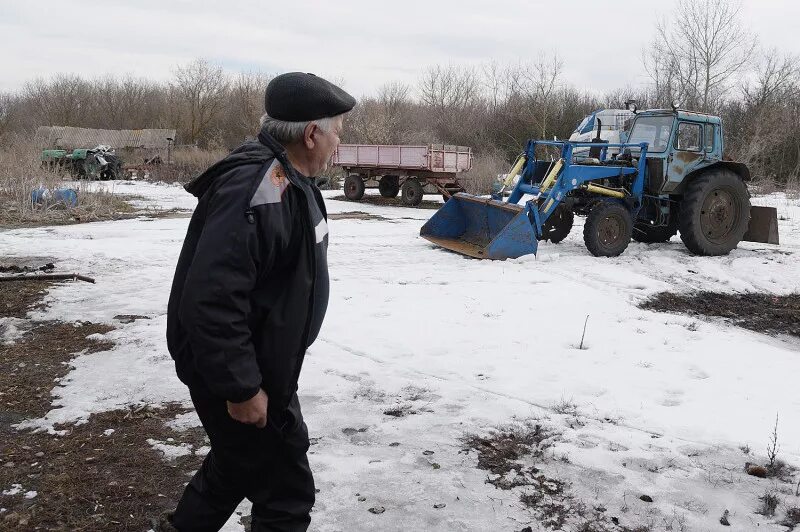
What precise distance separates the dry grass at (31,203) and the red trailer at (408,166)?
6119mm

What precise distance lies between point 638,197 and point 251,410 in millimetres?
9513

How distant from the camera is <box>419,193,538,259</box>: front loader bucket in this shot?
30.4ft

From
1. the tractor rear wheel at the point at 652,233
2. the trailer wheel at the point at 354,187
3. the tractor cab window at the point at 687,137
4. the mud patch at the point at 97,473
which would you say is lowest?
the mud patch at the point at 97,473

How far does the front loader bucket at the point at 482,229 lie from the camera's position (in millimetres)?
9273

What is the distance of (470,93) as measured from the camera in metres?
47.4

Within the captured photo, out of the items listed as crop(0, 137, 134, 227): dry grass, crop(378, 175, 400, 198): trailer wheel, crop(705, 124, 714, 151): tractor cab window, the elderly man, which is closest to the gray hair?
the elderly man

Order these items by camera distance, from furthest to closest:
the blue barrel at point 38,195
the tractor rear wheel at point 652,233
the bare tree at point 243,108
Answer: the bare tree at point 243,108 < the blue barrel at point 38,195 < the tractor rear wheel at point 652,233

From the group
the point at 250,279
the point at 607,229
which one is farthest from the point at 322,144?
the point at 607,229

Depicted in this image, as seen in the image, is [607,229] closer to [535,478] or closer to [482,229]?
[482,229]

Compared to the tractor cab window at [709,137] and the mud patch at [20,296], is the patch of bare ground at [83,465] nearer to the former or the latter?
the mud patch at [20,296]

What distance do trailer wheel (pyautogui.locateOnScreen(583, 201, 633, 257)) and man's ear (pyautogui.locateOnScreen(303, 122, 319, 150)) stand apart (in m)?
8.30

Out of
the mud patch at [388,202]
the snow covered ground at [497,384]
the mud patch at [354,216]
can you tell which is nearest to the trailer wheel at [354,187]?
the mud patch at [388,202]

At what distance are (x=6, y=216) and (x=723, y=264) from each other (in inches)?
526

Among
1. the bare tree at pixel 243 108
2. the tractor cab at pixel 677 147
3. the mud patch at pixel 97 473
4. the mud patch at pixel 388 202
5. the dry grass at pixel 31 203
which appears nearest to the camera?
the mud patch at pixel 97 473
